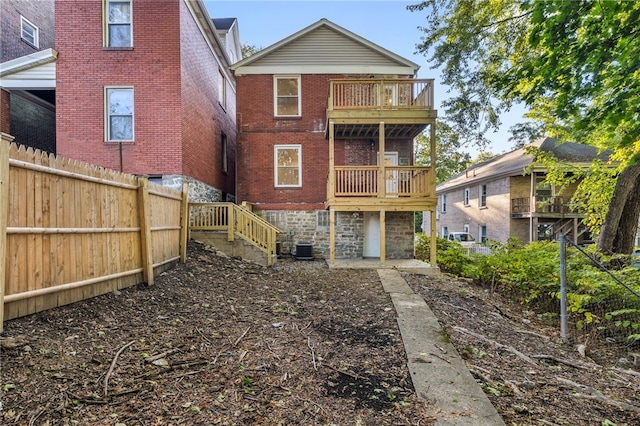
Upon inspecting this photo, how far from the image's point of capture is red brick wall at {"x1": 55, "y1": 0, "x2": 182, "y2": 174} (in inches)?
367

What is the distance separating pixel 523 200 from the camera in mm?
17156

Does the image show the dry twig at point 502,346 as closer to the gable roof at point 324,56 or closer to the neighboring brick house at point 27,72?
the gable roof at point 324,56

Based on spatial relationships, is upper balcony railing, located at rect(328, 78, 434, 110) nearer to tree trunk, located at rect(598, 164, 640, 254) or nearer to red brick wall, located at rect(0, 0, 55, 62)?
tree trunk, located at rect(598, 164, 640, 254)

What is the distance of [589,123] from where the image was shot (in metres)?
4.17

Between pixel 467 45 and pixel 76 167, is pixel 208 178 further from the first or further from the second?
pixel 467 45

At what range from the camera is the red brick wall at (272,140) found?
11945 mm

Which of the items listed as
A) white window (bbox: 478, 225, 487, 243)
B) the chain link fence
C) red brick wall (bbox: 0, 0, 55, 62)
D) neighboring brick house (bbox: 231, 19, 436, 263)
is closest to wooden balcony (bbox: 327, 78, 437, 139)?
neighboring brick house (bbox: 231, 19, 436, 263)

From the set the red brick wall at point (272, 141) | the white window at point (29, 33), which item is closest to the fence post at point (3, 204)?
the red brick wall at point (272, 141)

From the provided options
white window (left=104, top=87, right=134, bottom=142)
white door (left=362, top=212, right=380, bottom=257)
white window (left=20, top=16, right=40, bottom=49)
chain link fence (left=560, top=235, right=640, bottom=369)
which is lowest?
chain link fence (left=560, top=235, right=640, bottom=369)

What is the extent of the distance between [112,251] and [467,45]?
33.8 ft

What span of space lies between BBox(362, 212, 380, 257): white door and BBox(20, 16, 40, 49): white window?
1470 centimetres

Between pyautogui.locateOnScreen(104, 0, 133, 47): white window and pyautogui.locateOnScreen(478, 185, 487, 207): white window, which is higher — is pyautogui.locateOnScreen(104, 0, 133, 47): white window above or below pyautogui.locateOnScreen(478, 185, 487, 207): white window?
above

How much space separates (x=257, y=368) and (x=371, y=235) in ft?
28.6

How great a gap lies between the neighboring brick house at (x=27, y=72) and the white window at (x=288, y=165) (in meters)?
7.39
